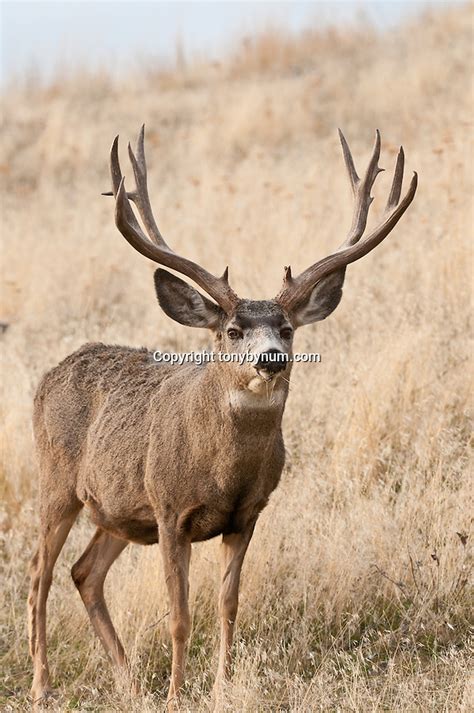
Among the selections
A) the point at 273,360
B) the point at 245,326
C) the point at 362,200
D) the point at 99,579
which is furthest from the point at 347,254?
the point at 99,579

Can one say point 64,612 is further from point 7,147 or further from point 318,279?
point 7,147

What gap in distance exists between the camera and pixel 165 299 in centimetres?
548

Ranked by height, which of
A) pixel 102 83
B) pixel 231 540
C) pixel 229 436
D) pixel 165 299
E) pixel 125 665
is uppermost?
pixel 102 83

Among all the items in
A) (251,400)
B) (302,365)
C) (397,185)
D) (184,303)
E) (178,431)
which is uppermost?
(397,185)

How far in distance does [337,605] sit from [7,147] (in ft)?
44.2

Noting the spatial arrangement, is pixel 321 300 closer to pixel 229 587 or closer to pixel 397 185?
pixel 397 185

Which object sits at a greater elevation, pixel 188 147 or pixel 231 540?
pixel 188 147

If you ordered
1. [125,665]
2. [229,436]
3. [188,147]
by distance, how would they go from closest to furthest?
[229,436] → [125,665] → [188,147]

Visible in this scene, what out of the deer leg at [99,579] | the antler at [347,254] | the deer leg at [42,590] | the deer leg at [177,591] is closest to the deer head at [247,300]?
the antler at [347,254]

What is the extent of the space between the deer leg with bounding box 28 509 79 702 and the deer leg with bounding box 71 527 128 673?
242mm

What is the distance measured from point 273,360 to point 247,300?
0.67 m

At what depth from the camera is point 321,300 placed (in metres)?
5.64

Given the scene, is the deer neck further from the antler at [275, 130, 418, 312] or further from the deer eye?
the antler at [275, 130, 418, 312]

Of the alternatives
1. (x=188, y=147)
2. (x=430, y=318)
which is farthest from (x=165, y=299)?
(x=188, y=147)
